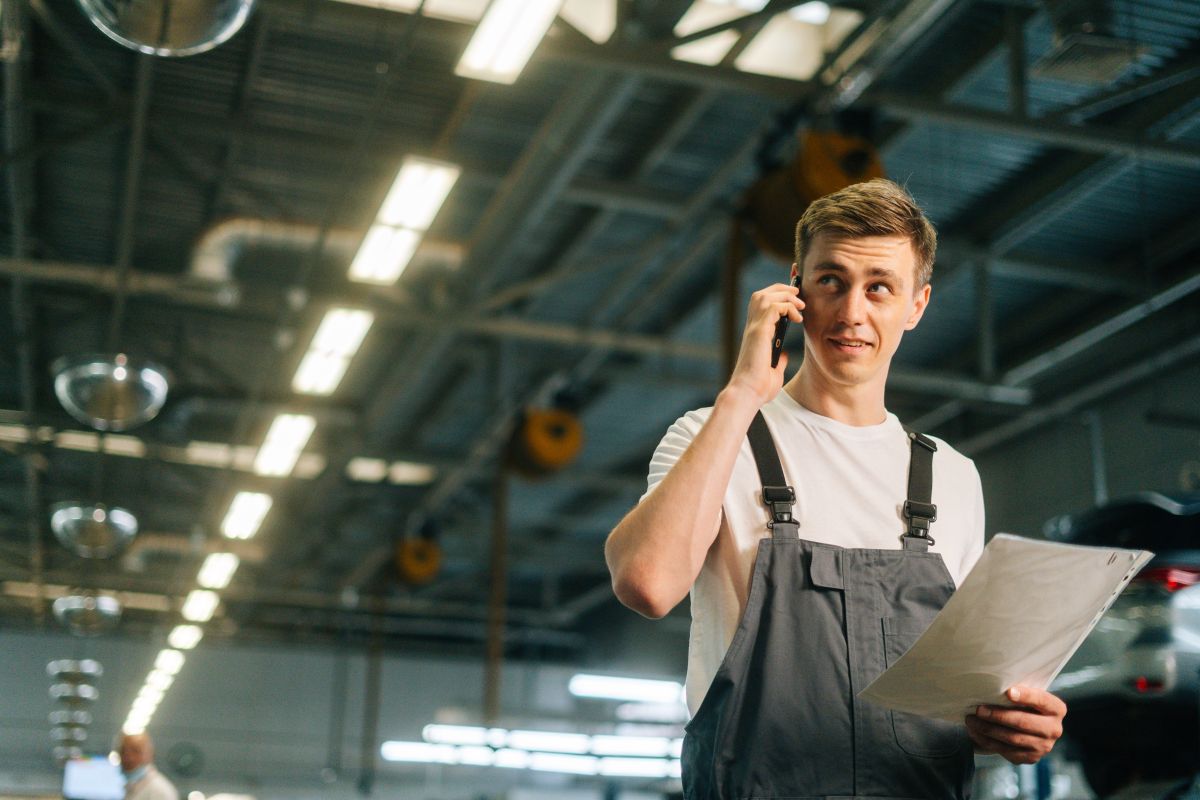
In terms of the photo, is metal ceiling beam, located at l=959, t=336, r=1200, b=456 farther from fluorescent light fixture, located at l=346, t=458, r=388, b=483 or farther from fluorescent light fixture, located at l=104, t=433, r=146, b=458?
fluorescent light fixture, located at l=104, t=433, r=146, b=458

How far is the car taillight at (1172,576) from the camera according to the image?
3.49 meters

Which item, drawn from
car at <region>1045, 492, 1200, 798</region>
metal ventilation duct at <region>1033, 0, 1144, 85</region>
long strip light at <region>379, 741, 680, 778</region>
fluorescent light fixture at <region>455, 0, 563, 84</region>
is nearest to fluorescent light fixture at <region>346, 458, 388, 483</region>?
long strip light at <region>379, 741, 680, 778</region>

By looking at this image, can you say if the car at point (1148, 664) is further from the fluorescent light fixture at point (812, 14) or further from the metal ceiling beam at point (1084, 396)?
the metal ceiling beam at point (1084, 396)

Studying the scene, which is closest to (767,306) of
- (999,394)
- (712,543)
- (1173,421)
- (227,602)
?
(712,543)

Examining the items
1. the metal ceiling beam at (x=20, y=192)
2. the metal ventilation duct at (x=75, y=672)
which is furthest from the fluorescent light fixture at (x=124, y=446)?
the metal ventilation duct at (x=75, y=672)

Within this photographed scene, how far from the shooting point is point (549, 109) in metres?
8.47

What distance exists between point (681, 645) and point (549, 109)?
13457 millimetres

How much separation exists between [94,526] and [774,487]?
9.21 meters

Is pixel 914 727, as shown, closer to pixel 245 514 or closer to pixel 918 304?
pixel 918 304

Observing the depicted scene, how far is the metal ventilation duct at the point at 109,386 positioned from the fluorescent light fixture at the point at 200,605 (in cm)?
1197

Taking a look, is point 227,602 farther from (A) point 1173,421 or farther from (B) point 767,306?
(B) point 767,306

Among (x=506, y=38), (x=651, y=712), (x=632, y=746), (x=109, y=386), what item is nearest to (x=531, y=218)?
(x=506, y=38)

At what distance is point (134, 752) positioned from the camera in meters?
8.52

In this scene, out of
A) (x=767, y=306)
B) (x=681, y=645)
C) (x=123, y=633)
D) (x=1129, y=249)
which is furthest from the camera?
(x=123, y=633)
